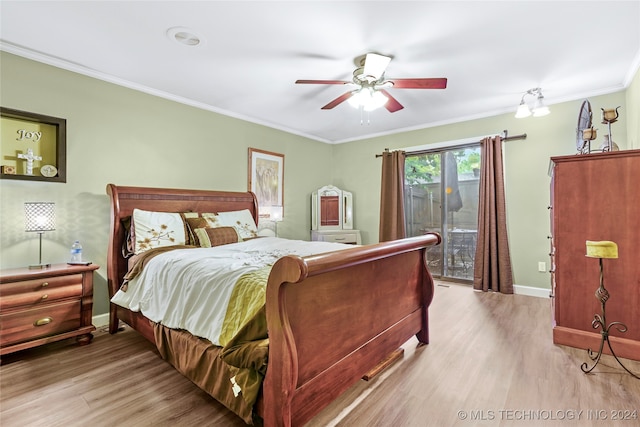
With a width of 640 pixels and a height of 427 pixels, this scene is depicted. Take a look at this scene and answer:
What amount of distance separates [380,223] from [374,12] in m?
3.51

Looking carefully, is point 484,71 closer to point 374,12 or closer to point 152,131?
point 374,12

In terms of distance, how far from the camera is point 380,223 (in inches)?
202

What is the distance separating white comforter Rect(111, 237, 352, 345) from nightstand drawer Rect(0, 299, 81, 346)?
33cm

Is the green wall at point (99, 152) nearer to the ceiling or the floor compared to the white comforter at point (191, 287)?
nearer to the ceiling

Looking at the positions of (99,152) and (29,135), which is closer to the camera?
(29,135)

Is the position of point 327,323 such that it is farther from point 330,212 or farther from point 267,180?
point 330,212

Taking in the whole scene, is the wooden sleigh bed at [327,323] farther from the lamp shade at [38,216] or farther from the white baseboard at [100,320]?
the lamp shade at [38,216]

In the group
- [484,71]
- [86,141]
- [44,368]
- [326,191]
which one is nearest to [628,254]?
[484,71]

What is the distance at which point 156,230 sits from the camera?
114 inches

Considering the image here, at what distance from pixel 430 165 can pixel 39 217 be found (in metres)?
4.85

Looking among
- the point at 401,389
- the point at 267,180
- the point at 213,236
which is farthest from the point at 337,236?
the point at 401,389

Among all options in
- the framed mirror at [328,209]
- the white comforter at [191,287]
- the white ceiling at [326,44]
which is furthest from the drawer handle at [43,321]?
the framed mirror at [328,209]

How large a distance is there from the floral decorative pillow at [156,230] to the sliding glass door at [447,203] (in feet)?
11.8

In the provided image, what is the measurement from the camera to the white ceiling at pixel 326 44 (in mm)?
2039
